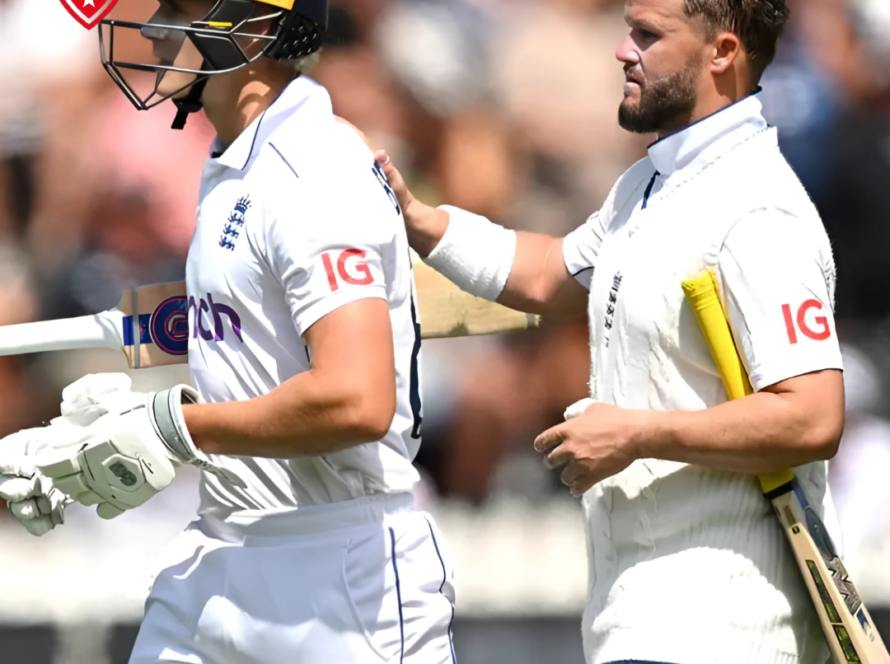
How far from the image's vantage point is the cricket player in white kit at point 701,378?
2180 mm

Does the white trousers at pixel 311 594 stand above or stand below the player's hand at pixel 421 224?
below

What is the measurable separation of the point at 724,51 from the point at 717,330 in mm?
548

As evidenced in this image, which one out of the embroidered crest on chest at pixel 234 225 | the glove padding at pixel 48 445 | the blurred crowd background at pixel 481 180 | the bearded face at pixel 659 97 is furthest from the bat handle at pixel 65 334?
the blurred crowd background at pixel 481 180

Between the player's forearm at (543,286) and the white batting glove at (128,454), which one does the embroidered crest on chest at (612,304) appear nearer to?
the player's forearm at (543,286)

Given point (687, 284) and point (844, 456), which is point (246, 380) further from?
point (844, 456)

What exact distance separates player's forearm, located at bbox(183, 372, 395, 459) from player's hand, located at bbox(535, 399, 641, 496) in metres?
0.30

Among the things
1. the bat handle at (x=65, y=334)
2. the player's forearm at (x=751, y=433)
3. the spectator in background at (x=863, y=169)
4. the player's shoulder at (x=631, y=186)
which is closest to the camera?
the player's forearm at (x=751, y=433)

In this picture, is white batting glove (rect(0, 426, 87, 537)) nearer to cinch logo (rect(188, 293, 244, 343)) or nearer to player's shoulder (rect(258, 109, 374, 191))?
cinch logo (rect(188, 293, 244, 343))

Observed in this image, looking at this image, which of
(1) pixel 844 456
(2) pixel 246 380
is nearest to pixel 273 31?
(2) pixel 246 380

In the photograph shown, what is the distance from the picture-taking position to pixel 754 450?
216 centimetres

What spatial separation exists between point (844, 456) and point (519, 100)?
1.54m

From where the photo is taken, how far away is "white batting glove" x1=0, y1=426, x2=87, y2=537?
236 cm

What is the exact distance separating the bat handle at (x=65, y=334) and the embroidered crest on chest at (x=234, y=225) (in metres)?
0.58

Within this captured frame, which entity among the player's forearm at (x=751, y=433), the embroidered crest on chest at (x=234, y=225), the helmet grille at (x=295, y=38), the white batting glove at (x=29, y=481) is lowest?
the white batting glove at (x=29, y=481)
